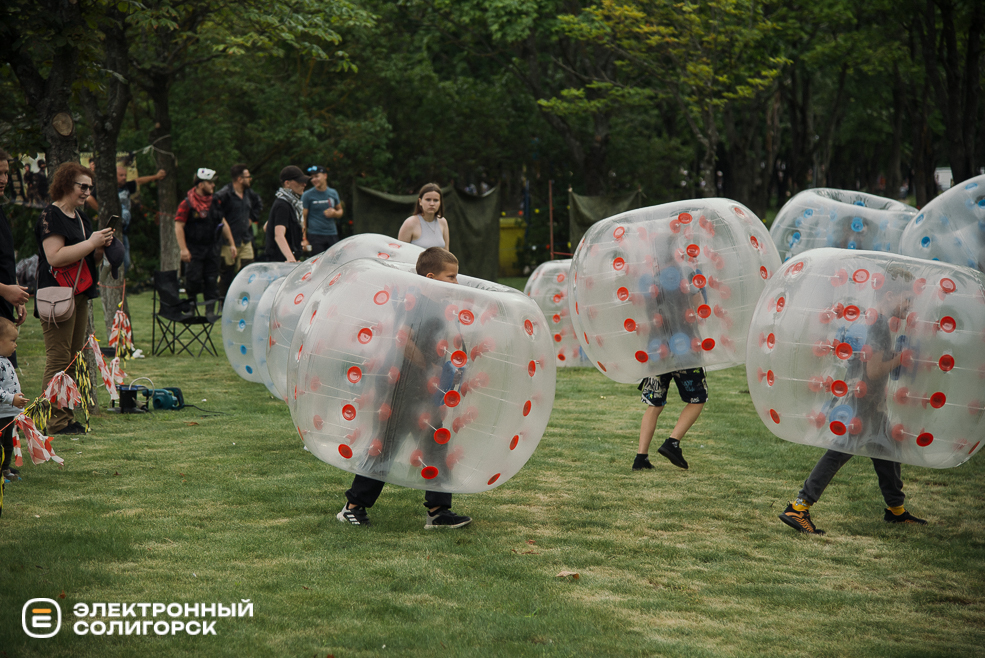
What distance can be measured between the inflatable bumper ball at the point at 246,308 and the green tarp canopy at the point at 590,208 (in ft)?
40.3

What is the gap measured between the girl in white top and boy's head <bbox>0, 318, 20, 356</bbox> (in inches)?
140

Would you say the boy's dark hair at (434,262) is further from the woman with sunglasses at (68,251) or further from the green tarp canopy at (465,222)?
the green tarp canopy at (465,222)

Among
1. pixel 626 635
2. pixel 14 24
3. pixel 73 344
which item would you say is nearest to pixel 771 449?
pixel 626 635

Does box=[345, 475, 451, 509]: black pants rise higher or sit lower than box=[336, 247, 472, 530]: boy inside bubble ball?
lower

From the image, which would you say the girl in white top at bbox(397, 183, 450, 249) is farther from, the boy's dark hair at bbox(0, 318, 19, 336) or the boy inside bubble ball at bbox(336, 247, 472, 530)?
the boy inside bubble ball at bbox(336, 247, 472, 530)

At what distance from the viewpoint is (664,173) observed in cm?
3053

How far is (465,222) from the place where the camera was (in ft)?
67.6

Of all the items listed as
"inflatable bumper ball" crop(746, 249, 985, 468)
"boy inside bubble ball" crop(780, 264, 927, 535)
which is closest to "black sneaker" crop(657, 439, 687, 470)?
"inflatable bumper ball" crop(746, 249, 985, 468)

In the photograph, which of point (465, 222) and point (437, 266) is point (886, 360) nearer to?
point (437, 266)

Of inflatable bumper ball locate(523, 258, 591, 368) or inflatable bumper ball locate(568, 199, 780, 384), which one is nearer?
inflatable bumper ball locate(568, 199, 780, 384)

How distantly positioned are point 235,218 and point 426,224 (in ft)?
16.3

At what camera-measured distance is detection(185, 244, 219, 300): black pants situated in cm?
Result: 1223

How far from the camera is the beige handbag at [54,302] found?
6867mm

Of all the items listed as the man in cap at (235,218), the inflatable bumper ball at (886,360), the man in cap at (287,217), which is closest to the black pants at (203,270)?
A: the man in cap at (235,218)
